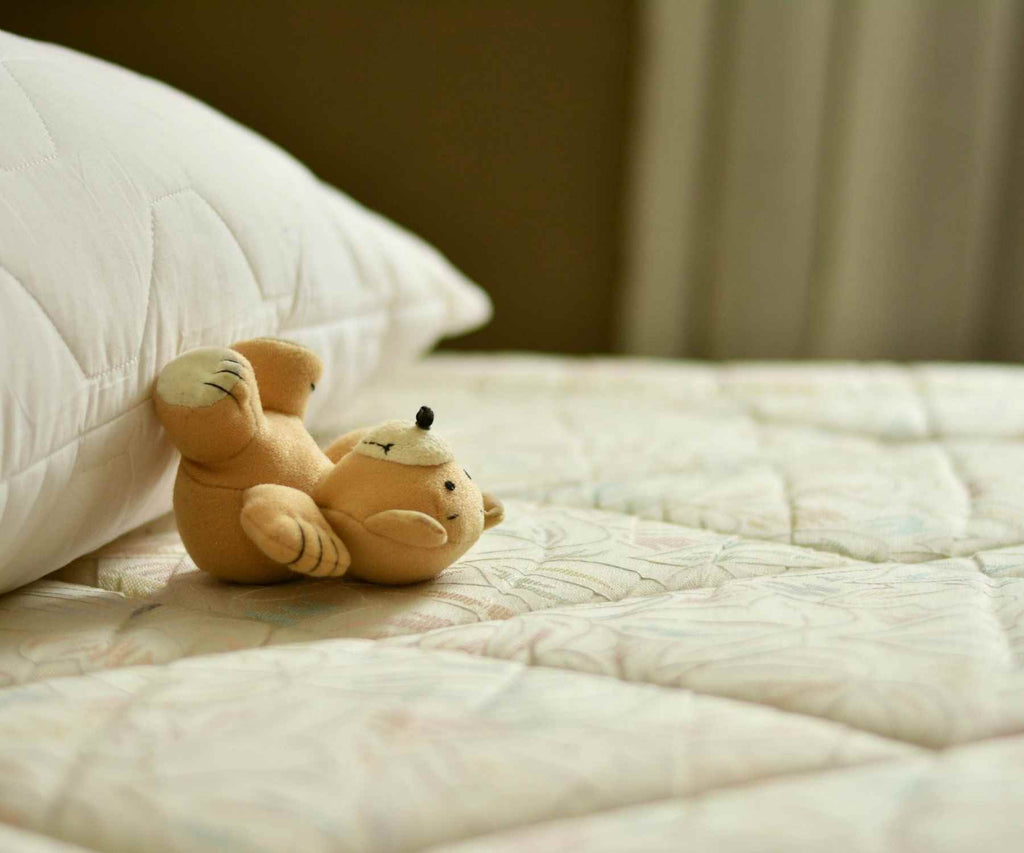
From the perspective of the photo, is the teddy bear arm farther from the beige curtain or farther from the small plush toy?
the beige curtain

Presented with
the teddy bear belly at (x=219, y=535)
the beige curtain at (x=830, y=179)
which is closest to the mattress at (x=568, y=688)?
the teddy bear belly at (x=219, y=535)

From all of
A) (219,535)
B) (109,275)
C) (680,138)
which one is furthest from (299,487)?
(680,138)

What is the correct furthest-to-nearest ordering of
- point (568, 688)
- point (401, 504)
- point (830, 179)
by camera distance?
point (830, 179)
point (401, 504)
point (568, 688)

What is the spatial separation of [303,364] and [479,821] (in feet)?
1.16

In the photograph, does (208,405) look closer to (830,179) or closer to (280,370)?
(280,370)

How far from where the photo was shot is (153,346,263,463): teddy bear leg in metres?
0.57

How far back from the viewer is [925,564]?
0.65m

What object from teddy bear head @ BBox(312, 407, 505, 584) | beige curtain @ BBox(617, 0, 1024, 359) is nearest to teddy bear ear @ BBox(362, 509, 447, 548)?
teddy bear head @ BBox(312, 407, 505, 584)

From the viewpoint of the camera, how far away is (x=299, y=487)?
592 millimetres

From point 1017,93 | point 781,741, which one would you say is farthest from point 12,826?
point 1017,93

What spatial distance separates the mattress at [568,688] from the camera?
1.19ft

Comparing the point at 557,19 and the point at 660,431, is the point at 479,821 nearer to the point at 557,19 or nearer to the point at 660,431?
the point at 660,431

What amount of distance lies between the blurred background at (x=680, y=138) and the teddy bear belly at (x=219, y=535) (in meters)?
1.60

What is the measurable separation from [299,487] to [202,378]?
0.08m
